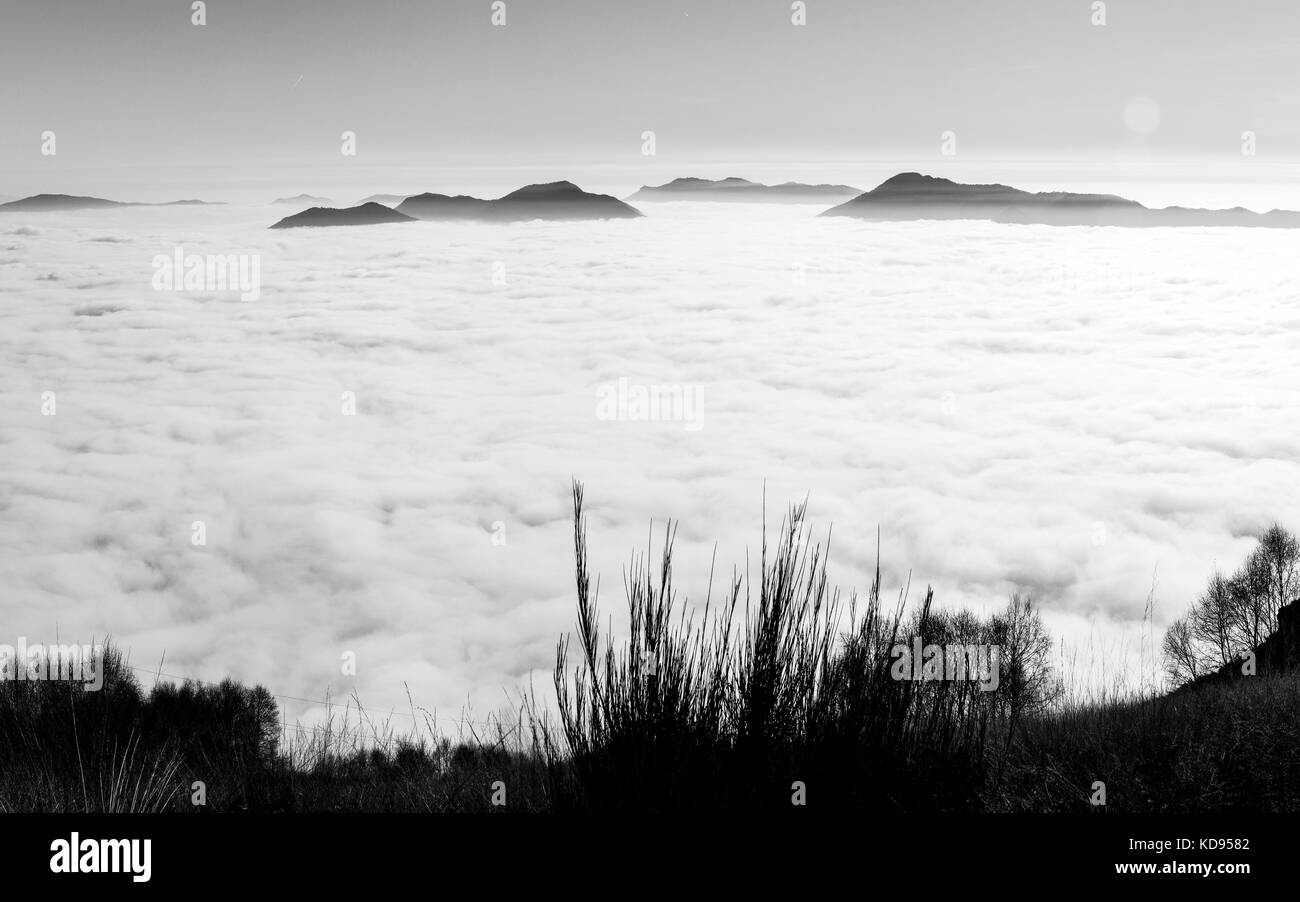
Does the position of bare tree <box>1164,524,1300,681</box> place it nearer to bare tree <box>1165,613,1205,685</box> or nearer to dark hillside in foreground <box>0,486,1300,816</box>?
bare tree <box>1165,613,1205,685</box>

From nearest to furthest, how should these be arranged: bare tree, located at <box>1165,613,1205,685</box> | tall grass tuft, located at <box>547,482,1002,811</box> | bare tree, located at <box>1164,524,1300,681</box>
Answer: tall grass tuft, located at <box>547,482,1002,811</box>
bare tree, located at <box>1165,613,1205,685</box>
bare tree, located at <box>1164,524,1300,681</box>

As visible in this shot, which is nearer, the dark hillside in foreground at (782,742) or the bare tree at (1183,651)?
the dark hillside in foreground at (782,742)

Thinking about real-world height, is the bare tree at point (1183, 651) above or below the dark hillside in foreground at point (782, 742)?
below

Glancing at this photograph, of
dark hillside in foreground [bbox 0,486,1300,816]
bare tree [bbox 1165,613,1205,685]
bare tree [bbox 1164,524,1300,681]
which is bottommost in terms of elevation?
bare tree [bbox 1165,613,1205,685]

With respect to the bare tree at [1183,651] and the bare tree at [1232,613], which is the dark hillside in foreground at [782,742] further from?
the bare tree at [1183,651]

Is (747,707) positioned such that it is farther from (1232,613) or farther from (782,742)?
(1232,613)

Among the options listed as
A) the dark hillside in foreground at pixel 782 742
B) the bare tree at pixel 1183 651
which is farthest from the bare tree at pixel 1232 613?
the dark hillside in foreground at pixel 782 742

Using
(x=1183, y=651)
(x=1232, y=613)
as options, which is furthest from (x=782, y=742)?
Result: (x=1232, y=613)

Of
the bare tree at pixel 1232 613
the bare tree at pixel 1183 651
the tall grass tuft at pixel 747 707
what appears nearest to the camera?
the tall grass tuft at pixel 747 707

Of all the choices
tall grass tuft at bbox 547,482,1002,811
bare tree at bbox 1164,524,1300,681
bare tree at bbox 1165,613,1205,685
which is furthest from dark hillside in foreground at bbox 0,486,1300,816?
bare tree at bbox 1165,613,1205,685

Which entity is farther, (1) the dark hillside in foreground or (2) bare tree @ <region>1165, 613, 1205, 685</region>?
(2) bare tree @ <region>1165, 613, 1205, 685</region>
